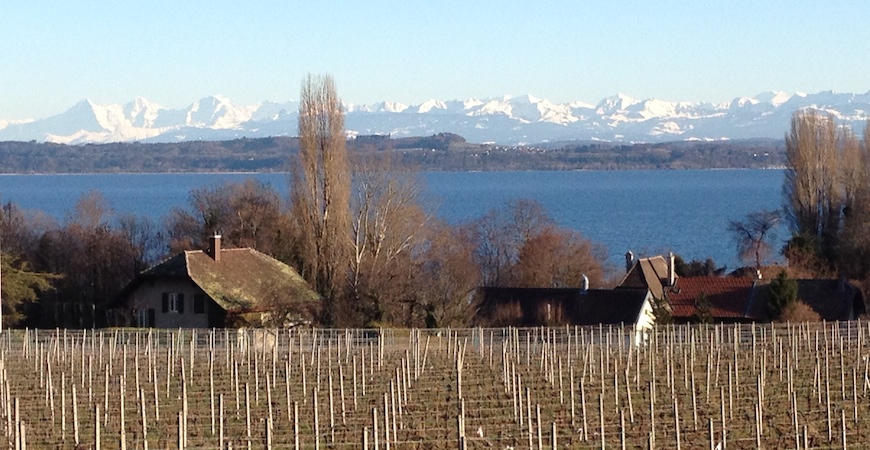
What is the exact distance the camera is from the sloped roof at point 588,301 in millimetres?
41281

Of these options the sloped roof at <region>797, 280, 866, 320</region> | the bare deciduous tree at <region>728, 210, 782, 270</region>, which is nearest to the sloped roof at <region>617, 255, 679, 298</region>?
the sloped roof at <region>797, 280, 866, 320</region>

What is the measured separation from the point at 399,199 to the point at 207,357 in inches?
912

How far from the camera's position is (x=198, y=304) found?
41406 millimetres

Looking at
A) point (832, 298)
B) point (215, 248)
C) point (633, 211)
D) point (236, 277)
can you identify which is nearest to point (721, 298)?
point (832, 298)

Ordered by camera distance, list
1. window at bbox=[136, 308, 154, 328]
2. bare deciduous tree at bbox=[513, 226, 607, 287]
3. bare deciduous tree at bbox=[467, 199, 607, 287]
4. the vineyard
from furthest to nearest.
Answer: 1. bare deciduous tree at bbox=[467, 199, 607, 287]
2. bare deciduous tree at bbox=[513, 226, 607, 287]
3. window at bbox=[136, 308, 154, 328]
4. the vineyard

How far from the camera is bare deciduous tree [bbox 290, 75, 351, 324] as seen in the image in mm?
45094

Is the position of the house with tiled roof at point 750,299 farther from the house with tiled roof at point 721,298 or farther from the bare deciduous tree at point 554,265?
the bare deciduous tree at point 554,265

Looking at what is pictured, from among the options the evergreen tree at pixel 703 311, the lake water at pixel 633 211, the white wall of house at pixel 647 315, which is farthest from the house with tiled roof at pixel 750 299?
the lake water at pixel 633 211

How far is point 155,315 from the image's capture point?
4266 centimetres

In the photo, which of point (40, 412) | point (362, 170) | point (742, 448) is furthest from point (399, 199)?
point (742, 448)

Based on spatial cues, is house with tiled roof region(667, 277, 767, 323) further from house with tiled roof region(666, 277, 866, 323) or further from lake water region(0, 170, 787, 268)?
lake water region(0, 170, 787, 268)

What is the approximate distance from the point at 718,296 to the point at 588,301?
466cm

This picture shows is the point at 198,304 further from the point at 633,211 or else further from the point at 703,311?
the point at 633,211

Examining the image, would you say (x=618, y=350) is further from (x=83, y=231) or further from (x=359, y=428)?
(x=83, y=231)
